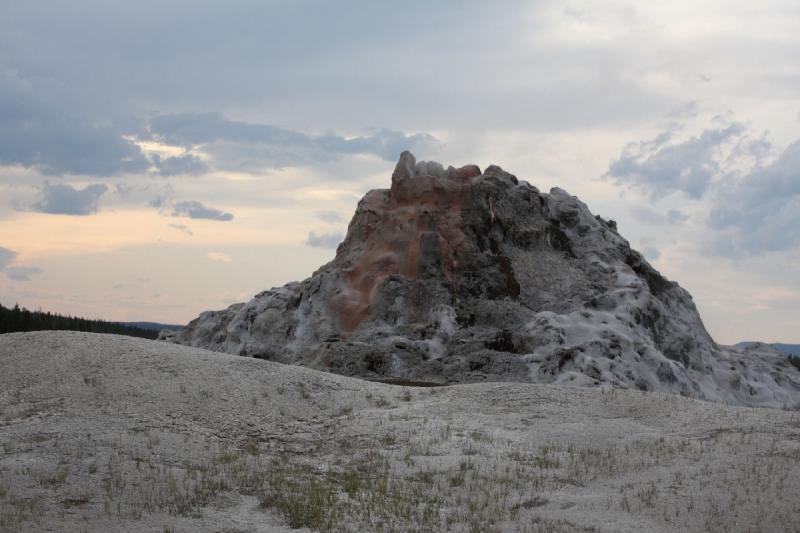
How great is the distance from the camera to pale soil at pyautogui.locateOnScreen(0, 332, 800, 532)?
43.3 feet

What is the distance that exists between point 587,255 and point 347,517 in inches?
961

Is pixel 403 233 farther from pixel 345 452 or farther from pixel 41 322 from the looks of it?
pixel 41 322

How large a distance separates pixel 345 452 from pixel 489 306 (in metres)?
15.0

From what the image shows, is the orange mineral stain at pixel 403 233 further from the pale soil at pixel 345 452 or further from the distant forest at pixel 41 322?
the distant forest at pixel 41 322

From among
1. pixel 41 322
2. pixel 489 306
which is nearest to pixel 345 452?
pixel 489 306

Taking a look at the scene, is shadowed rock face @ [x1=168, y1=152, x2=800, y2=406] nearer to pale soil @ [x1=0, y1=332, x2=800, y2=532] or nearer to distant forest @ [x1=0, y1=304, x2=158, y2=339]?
pale soil @ [x1=0, y1=332, x2=800, y2=532]

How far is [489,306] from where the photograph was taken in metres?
Answer: 32.0

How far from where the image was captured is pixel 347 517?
43.3ft

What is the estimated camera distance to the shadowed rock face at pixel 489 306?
96.8ft

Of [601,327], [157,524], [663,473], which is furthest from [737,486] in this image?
[601,327]

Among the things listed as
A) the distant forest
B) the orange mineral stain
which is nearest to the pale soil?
the orange mineral stain

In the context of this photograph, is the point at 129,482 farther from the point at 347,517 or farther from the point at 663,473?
the point at 663,473

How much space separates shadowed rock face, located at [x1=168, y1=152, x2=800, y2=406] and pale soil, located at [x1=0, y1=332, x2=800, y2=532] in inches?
260

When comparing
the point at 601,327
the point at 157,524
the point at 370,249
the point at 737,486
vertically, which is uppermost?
the point at 370,249
